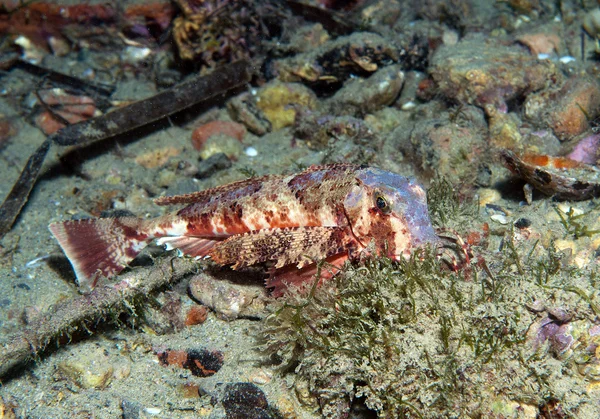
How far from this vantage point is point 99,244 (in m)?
4.41

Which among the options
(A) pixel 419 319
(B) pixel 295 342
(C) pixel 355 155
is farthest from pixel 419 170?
(B) pixel 295 342

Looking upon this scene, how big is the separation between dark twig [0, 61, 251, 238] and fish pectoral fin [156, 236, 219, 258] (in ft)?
8.96

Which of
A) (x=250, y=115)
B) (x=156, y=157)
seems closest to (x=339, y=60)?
(x=250, y=115)

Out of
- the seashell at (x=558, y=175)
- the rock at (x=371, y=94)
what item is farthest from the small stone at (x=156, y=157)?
the seashell at (x=558, y=175)

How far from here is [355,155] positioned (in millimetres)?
5492

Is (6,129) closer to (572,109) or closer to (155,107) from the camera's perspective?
(155,107)

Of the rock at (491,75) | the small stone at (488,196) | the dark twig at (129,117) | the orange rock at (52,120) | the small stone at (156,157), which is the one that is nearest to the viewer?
the small stone at (488,196)

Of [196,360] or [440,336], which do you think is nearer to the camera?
[440,336]

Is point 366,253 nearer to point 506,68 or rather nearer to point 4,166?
point 506,68

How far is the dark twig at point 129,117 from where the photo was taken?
18.9ft

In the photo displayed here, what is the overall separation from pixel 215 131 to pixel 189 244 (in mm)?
3118

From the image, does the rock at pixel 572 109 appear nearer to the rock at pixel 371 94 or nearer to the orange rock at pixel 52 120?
the rock at pixel 371 94

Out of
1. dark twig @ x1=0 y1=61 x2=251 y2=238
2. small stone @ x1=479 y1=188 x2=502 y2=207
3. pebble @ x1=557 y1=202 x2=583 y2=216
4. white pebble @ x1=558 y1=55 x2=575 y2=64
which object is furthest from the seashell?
dark twig @ x1=0 y1=61 x2=251 y2=238

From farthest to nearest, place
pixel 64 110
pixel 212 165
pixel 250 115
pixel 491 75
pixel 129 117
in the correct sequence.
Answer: pixel 64 110 < pixel 250 115 < pixel 129 117 < pixel 212 165 < pixel 491 75
